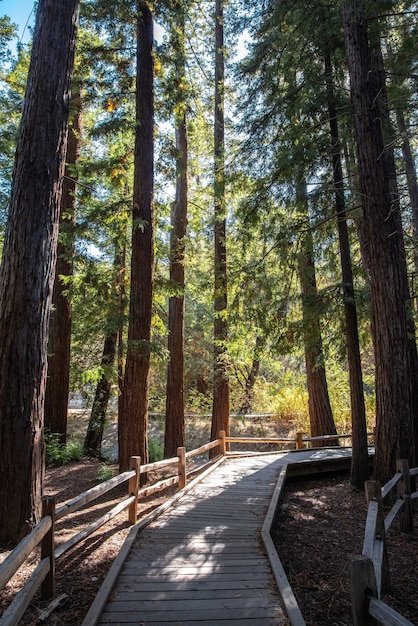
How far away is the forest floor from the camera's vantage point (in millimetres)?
3746

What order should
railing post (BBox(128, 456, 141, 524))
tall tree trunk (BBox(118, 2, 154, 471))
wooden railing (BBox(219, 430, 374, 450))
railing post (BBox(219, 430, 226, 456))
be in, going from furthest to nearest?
wooden railing (BBox(219, 430, 374, 450)) → railing post (BBox(219, 430, 226, 456)) → tall tree trunk (BBox(118, 2, 154, 471)) → railing post (BBox(128, 456, 141, 524))

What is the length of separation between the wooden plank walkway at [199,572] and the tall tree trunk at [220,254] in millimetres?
5086

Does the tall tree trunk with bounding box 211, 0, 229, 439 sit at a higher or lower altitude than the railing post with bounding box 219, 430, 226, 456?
higher

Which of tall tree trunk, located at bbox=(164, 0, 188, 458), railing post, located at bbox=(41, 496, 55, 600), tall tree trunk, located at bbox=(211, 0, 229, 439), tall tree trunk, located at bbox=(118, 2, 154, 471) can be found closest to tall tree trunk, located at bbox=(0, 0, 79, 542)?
railing post, located at bbox=(41, 496, 55, 600)

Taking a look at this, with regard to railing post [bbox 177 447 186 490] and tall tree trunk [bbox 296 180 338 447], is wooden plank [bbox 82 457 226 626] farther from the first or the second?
tall tree trunk [bbox 296 180 338 447]

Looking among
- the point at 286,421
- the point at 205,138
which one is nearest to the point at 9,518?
the point at 205,138

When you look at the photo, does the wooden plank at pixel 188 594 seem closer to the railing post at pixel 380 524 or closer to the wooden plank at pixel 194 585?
the wooden plank at pixel 194 585

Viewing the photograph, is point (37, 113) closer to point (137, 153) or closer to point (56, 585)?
point (137, 153)

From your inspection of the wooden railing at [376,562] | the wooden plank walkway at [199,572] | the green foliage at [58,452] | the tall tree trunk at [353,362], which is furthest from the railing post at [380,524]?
the green foliage at [58,452]

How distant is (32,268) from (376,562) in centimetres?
467

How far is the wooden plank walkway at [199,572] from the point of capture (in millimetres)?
3244

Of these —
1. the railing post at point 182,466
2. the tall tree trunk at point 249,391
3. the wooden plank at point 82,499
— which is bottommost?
the railing post at point 182,466

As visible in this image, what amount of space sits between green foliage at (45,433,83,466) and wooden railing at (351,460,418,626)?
8.65 m

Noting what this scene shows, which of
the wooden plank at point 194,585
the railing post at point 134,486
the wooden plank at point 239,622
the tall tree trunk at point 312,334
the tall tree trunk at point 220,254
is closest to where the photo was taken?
the wooden plank at point 239,622
